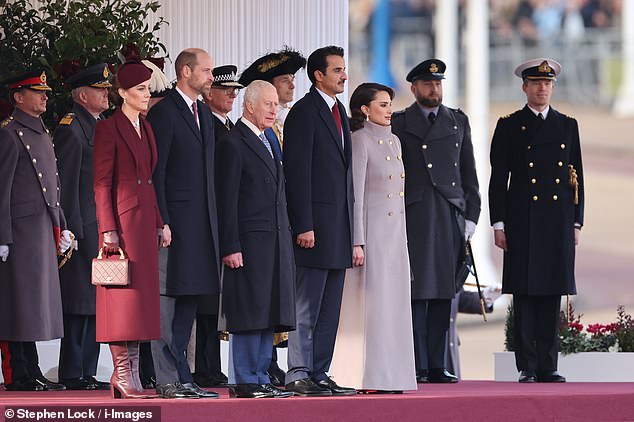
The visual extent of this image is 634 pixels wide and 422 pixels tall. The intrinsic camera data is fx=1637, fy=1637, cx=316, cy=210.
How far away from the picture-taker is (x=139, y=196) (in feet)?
22.6

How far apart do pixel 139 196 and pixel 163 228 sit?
0.19 meters

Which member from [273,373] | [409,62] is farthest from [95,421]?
A: [409,62]

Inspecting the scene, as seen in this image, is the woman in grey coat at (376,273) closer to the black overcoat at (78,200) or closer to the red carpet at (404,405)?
the red carpet at (404,405)

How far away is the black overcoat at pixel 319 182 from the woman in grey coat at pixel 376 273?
147mm

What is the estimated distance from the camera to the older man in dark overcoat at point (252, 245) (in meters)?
7.08

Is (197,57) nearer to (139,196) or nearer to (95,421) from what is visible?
(139,196)

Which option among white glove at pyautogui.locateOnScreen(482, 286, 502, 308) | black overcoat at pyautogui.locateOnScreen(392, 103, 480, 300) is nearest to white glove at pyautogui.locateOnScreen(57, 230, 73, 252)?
black overcoat at pyautogui.locateOnScreen(392, 103, 480, 300)

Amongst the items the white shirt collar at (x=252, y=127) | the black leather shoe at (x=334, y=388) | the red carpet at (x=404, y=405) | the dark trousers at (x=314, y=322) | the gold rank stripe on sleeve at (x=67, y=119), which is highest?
the gold rank stripe on sleeve at (x=67, y=119)

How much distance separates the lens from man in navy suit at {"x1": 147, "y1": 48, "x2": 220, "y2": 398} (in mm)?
7035

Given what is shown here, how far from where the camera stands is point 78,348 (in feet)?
27.2

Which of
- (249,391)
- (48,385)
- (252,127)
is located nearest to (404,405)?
(249,391)

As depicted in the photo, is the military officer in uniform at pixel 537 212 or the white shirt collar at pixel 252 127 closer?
the white shirt collar at pixel 252 127

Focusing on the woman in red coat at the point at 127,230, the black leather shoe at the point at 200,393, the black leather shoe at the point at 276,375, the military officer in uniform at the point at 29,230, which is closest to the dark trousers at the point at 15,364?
the military officer in uniform at the point at 29,230

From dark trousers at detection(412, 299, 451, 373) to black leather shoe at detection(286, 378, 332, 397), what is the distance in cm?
145
